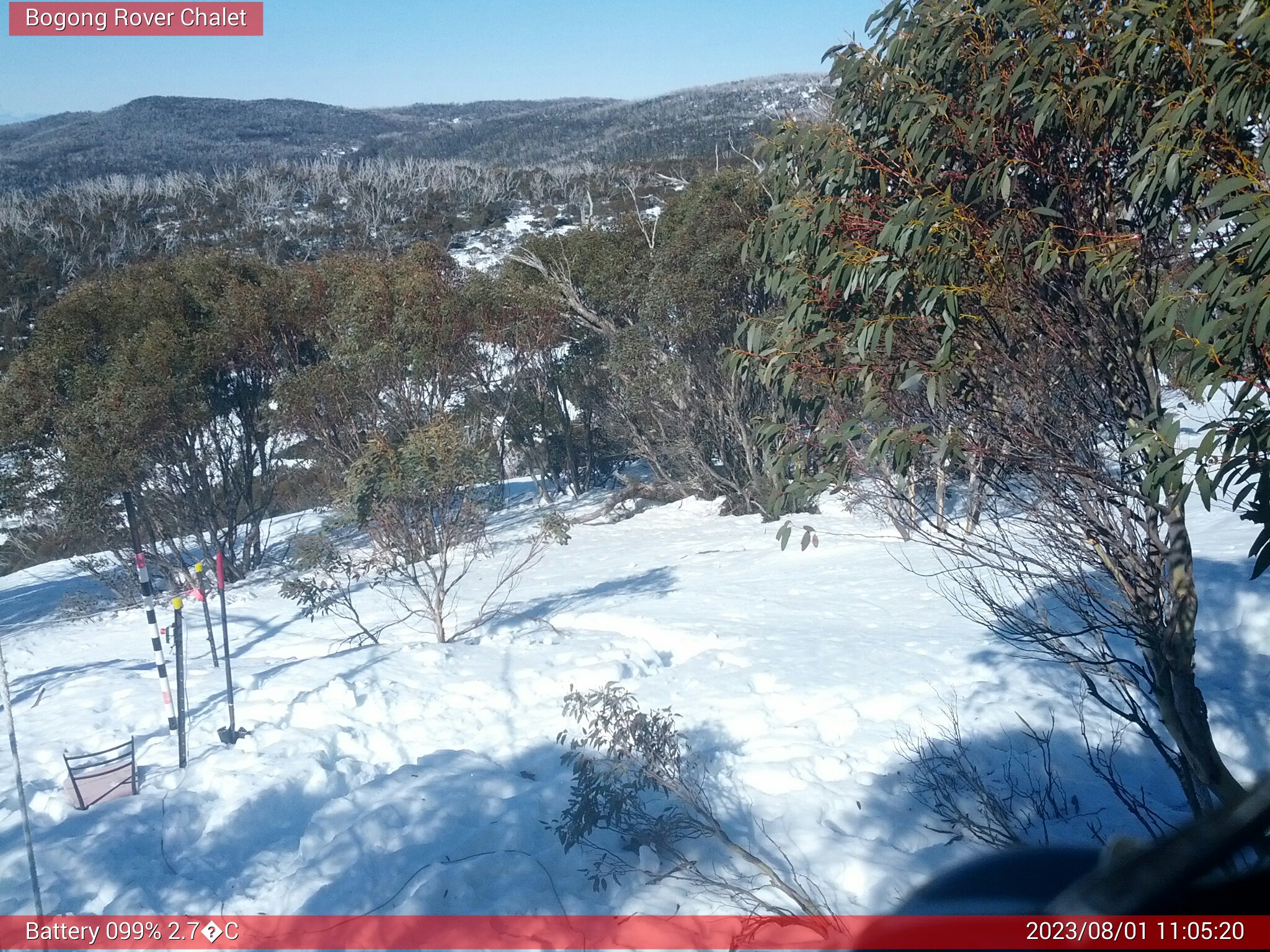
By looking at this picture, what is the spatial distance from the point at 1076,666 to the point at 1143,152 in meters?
2.14

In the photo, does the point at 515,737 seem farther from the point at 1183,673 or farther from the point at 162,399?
the point at 162,399

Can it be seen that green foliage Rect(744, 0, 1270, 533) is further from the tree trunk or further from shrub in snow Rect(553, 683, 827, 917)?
shrub in snow Rect(553, 683, 827, 917)

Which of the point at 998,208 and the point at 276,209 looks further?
the point at 276,209

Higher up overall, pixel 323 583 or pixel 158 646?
pixel 158 646

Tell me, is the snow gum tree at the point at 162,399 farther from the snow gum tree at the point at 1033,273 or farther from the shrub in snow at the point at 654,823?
the snow gum tree at the point at 1033,273

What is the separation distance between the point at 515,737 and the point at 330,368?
9781mm

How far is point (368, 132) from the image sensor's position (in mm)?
61344

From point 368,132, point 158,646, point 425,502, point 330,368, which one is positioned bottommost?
point 158,646

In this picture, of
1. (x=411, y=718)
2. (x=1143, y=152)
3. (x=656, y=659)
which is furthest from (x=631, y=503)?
(x=1143, y=152)

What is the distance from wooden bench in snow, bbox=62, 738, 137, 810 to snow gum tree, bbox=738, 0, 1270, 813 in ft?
12.5

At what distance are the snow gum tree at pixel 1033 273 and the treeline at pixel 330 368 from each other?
8369mm

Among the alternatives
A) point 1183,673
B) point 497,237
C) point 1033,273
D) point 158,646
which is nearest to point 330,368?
point 158,646

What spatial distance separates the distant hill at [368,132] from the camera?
40.5 metres

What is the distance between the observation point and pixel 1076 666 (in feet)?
12.9
